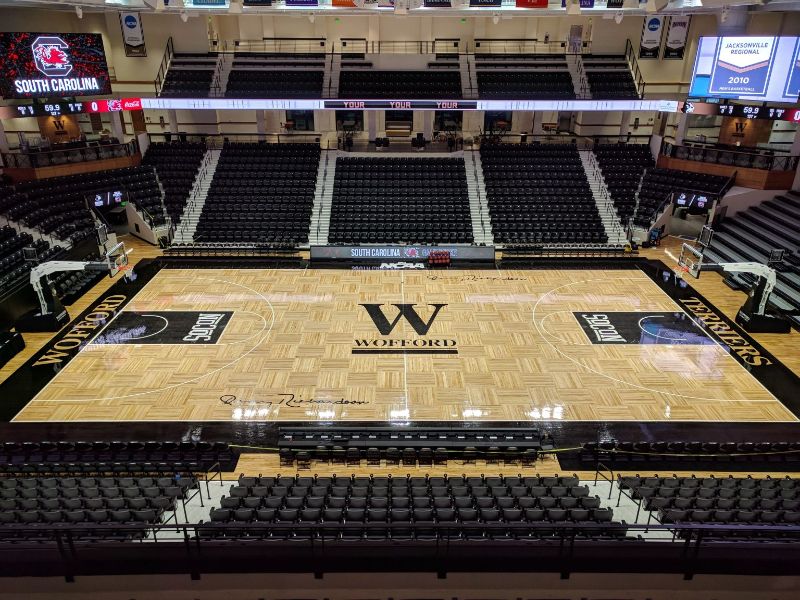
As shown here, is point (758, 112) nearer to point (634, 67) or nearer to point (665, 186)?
point (665, 186)

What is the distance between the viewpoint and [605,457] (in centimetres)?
1151

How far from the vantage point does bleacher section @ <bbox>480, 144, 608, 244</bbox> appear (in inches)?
931

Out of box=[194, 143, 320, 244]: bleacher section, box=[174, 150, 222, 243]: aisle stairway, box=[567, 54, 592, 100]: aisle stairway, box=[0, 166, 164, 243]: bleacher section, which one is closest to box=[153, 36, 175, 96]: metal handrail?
box=[174, 150, 222, 243]: aisle stairway

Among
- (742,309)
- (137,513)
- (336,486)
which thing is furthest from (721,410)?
(137,513)

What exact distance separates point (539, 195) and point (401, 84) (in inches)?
380

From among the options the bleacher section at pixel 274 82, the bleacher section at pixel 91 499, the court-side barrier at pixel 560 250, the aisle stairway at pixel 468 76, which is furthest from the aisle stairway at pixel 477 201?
the bleacher section at pixel 91 499

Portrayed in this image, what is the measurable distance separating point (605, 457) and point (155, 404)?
10.00 meters

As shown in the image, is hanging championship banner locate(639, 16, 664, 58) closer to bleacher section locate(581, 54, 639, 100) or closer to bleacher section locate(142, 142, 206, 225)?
bleacher section locate(581, 54, 639, 100)

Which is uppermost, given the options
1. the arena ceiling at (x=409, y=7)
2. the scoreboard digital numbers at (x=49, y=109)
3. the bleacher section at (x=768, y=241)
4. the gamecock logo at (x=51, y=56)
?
the arena ceiling at (x=409, y=7)

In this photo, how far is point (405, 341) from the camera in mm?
15961

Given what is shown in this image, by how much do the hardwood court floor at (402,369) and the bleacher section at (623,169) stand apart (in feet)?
24.5

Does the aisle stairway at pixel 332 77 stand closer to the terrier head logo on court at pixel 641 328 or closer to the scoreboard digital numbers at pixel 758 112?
the scoreboard digital numbers at pixel 758 112

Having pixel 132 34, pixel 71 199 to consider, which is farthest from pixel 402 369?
pixel 132 34

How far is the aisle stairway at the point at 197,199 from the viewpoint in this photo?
77.7 ft
